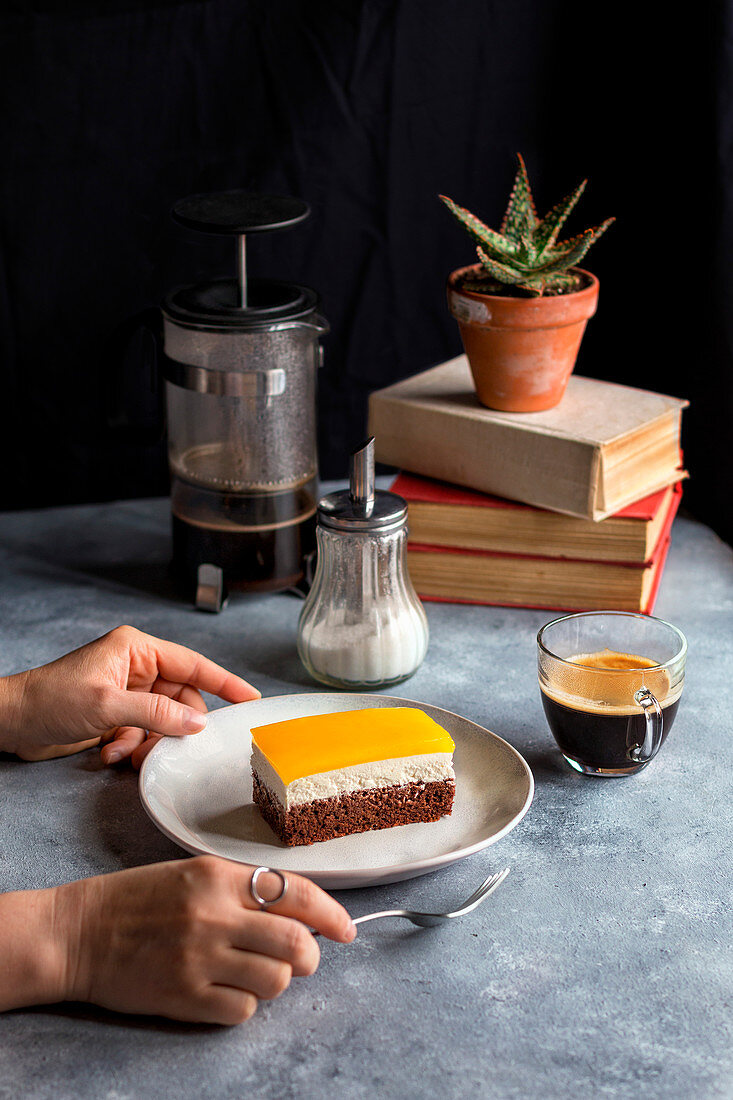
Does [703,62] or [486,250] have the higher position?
[703,62]

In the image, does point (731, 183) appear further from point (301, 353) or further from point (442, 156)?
point (301, 353)

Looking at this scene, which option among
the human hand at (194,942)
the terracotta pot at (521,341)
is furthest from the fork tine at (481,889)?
the terracotta pot at (521,341)

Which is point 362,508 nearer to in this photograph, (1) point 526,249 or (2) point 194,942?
(1) point 526,249

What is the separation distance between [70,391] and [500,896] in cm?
101

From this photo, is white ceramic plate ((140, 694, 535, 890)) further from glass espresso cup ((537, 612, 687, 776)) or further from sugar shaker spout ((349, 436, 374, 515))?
sugar shaker spout ((349, 436, 374, 515))

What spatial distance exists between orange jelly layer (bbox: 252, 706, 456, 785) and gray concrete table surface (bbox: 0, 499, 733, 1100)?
0.09m

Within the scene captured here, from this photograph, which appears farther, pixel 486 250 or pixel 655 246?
pixel 655 246

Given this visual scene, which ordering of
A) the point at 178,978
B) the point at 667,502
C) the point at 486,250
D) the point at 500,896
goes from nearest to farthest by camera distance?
the point at 178,978 < the point at 500,896 < the point at 486,250 < the point at 667,502

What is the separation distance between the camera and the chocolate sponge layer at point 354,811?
2.71ft

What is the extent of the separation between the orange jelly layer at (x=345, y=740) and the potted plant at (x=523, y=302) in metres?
0.49

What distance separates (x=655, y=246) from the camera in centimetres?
152

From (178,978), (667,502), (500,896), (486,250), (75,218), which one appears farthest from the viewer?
(75,218)

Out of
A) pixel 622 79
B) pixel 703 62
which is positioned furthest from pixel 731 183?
pixel 622 79

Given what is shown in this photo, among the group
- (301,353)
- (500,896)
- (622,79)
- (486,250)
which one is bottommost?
(500,896)
